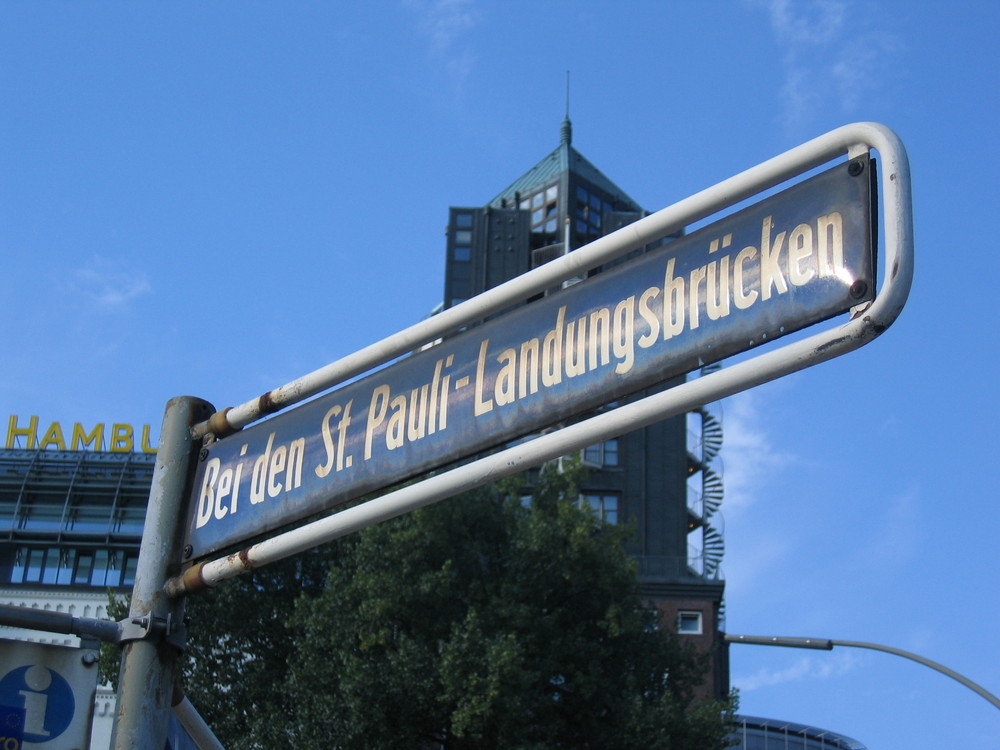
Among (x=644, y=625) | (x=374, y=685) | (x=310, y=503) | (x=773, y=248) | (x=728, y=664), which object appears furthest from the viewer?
(x=728, y=664)

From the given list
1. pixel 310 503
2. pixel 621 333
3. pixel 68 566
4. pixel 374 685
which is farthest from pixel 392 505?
pixel 68 566

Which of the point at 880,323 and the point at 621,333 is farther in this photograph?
the point at 621,333

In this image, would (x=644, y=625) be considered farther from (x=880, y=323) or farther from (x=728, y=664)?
A: (x=880, y=323)

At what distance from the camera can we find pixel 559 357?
13.9 ft

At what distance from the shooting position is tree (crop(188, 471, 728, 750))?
1059 inches

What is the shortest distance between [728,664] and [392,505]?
51.8 m

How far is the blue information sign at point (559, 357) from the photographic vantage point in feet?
12.1

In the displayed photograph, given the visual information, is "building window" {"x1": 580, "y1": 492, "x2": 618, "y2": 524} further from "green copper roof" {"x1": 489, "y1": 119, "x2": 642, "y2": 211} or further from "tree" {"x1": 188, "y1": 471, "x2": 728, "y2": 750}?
"tree" {"x1": 188, "y1": 471, "x2": 728, "y2": 750}

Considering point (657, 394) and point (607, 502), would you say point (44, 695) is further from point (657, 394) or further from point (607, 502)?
point (607, 502)

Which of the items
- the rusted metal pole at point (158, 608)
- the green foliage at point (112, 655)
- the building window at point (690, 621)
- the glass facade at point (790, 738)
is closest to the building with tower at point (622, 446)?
the building window at point (690, 621)

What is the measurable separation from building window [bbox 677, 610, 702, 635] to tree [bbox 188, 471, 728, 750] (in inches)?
724

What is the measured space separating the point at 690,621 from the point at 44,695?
4674cm

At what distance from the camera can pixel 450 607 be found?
2917 centimetres

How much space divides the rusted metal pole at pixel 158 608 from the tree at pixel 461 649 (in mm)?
21463
